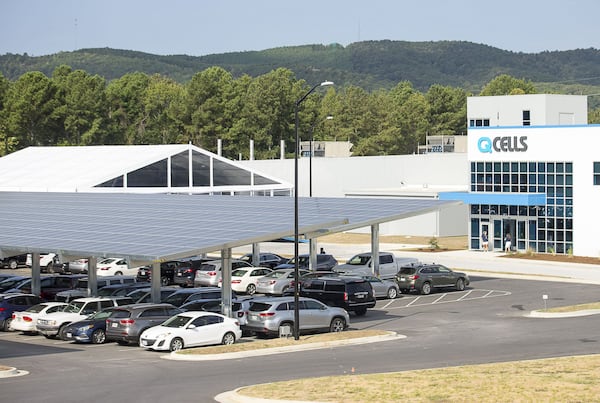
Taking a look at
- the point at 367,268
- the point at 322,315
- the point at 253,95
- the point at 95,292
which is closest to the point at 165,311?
the point at 322,315

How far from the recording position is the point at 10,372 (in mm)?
28188

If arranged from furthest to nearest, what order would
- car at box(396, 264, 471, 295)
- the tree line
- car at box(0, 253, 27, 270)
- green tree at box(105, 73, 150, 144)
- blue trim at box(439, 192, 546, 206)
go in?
1. green tree at box(105, 73, 150, 144)
2. the tree line
3. blue trim at box(439, 192, 546, 206)
4. car at box(0, 253, 27, 270)
5. car at box(396, 264, 471, 295)

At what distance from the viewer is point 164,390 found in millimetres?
25000

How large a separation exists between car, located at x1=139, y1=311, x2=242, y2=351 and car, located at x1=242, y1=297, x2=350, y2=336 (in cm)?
135

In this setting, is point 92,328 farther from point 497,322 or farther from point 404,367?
point 497,322

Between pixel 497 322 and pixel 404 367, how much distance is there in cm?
1225

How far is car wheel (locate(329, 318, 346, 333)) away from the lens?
121ft

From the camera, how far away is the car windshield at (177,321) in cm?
3369

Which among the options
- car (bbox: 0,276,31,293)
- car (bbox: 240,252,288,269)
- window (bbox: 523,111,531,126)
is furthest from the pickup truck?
window (bbox: 523,111,531,126)

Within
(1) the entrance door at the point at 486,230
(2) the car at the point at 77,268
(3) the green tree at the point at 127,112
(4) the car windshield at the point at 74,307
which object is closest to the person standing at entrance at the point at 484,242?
(1) the entrance door at the point at 486,230

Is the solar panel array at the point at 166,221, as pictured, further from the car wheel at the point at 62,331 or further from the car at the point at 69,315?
the car wheel at the point at 62,331

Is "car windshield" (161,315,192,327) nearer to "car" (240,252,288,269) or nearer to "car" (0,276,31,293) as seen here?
"car" (0,276,31,293)

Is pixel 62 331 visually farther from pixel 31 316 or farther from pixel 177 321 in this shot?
pixel 177 321

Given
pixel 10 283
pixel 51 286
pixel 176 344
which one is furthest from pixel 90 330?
pixel 10 283
